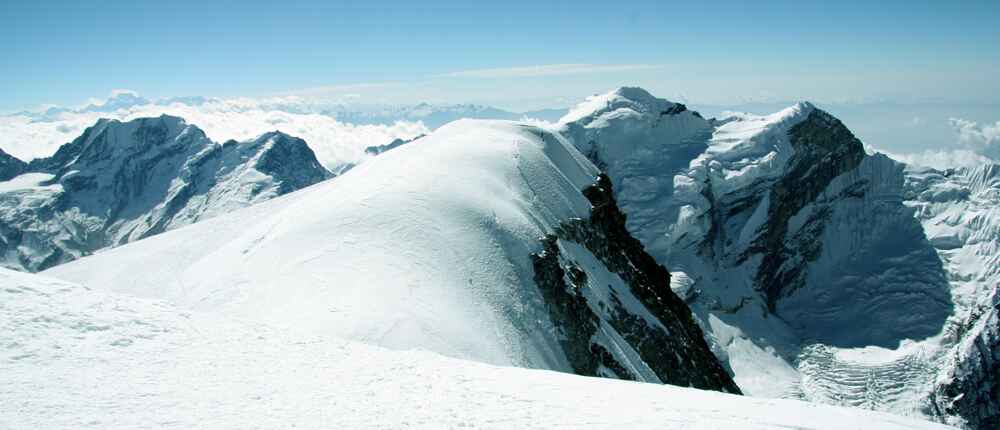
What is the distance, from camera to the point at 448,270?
1414 inches

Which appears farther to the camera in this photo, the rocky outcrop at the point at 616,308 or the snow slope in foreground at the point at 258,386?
the rocky outcrop at the point at 616,308

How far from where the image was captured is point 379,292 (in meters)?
29.5

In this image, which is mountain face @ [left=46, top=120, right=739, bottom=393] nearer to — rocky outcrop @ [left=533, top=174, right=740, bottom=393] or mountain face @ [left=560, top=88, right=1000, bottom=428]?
rocky outcrop @ [left=533, top=174, right=740, bottom=393]

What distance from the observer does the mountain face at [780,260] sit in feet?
503

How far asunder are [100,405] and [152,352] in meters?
3.66

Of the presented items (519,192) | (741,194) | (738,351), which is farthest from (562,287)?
(741,194)

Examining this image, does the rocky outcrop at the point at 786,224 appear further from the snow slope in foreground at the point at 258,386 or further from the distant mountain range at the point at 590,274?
the snow slope in foreground at the point at 258,386

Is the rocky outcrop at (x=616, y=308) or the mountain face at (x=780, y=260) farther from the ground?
the rocky outcrop at (x=616, y=308)

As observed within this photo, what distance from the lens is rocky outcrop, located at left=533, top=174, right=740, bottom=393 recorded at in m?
40.8

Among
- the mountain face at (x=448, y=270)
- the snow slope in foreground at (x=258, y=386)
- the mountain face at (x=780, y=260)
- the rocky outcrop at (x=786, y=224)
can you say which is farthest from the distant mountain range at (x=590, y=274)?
the snow slope in foreground at (x=258, y=386)

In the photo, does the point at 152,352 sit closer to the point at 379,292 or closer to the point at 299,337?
the point at 299,337

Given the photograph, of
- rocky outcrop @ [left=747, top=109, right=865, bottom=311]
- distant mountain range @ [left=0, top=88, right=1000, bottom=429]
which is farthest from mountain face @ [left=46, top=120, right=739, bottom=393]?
rocky outcrop @ [left=747, top=109, right=865, bottom=311]

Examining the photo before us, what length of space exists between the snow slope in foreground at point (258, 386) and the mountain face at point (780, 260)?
13596cm

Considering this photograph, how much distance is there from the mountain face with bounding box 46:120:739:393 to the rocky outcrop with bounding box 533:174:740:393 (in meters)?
0.21
